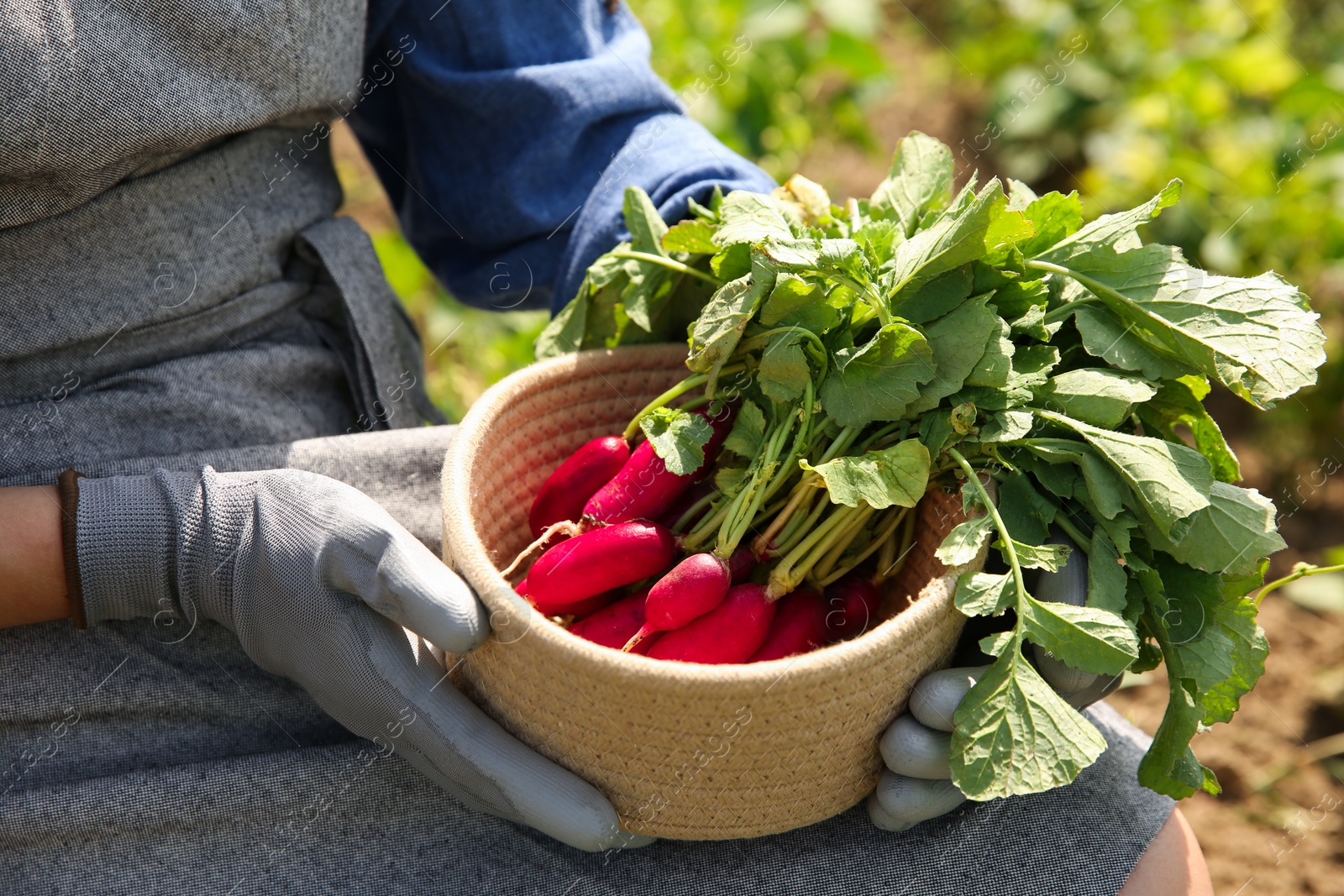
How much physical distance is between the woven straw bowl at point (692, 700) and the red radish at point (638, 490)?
0.11 metres

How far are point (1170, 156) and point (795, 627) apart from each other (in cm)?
192

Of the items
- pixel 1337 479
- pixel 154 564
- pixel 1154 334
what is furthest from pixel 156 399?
pixel 1337 479

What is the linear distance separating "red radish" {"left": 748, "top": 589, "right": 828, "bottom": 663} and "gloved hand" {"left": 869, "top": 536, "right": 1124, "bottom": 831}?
108 mm

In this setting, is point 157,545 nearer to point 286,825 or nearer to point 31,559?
point 31,559

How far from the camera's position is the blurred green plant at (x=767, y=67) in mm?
2449

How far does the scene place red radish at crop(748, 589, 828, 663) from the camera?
957 millimetres

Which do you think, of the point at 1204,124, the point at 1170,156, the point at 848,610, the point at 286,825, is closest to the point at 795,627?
the point at 848,610

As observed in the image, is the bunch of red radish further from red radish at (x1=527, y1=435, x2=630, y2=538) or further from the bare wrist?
the bare wrist

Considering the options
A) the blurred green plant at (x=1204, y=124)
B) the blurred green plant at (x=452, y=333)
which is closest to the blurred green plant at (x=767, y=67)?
the blurred green plant at (x=1204, y=124)

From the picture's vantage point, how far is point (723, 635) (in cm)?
94

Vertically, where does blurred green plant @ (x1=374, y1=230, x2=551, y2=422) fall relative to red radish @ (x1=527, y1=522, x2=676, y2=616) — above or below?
below

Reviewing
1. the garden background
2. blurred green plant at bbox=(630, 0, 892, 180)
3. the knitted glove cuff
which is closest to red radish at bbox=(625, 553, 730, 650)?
the knitted glove cuff

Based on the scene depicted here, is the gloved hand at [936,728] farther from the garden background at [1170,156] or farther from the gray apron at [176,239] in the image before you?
the garden background at [1170,156]

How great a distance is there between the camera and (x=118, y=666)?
981 mm
